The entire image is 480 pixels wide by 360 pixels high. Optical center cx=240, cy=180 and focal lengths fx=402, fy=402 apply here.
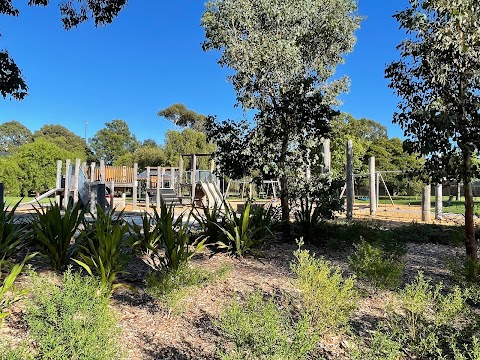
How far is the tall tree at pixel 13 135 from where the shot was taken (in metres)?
61.3

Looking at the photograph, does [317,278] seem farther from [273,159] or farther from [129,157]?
[129,157]

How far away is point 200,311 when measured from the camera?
3.03m

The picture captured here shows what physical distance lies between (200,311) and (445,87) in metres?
3.42

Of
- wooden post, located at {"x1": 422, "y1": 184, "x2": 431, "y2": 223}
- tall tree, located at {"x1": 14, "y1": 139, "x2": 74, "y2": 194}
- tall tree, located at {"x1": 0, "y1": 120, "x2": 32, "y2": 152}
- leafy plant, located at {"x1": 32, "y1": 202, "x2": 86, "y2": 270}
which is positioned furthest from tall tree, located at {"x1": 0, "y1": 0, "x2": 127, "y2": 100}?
tall tree, located at {"x1": 0, "y1": 120, "x2": 32, "y2": 152}

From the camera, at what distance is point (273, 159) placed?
6.42 metres

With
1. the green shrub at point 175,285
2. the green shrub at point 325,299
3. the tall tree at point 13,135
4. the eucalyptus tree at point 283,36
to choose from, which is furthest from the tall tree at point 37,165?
the tall tree at point 13,135

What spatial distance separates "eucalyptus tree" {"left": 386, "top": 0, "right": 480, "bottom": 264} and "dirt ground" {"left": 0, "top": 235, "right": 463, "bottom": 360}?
1216 millimetres

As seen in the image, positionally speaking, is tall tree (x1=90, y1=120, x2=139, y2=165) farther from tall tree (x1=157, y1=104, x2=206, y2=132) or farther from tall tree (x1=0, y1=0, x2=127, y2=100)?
tall tree (x1=0, y1=0, x2=127, y2=100)

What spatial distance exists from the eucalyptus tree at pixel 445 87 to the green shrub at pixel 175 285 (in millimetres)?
2480

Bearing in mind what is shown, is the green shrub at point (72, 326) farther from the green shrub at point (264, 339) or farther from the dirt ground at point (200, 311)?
the green shrub at point (264, 339)

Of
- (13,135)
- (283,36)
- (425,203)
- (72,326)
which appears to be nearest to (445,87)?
(72,326)

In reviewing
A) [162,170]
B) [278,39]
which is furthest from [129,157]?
[278,39]

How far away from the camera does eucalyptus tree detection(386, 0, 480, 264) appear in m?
3.83

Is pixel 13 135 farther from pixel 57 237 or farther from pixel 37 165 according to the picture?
pixel 57 237
